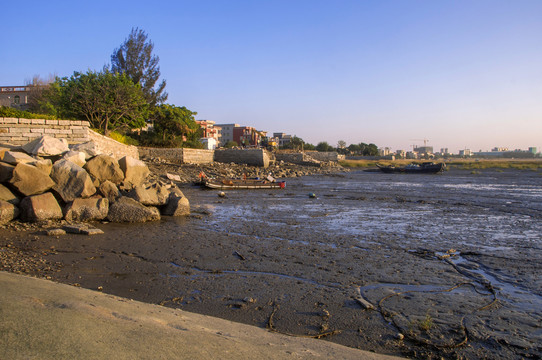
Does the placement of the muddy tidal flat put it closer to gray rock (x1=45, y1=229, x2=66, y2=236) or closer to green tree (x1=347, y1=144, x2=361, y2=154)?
gray rock (x1=45, y1=229, x2=66, y2=236)

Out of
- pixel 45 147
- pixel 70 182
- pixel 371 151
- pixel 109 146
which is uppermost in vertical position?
pixel 371 151

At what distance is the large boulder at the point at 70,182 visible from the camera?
1060 centimetres

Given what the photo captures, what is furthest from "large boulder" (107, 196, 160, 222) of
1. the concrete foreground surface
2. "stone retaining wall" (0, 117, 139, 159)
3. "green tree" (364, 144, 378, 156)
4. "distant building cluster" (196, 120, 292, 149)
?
"green tree" (364, 144, 378, 156)

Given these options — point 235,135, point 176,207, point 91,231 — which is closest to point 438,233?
point 176,207

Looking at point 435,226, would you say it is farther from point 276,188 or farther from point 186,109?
point 186,109

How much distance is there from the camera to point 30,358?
253 cm

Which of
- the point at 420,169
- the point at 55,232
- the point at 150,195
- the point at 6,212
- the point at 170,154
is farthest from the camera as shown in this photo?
the point at 420,169

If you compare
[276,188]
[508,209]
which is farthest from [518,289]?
[276,188]

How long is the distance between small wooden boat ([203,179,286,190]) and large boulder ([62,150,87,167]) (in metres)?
10.6

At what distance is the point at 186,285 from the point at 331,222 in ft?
24.7

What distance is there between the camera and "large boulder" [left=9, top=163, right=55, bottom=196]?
32.3 feet

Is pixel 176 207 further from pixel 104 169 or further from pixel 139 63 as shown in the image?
pixel 139 63

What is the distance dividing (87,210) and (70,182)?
93 centimetres

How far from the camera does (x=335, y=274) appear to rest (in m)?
6.86
